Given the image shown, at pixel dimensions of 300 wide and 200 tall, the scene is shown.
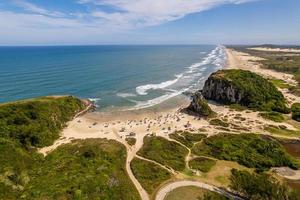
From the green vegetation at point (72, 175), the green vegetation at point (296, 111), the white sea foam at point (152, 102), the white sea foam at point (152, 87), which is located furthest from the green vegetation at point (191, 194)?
the white sea foam at point (152, 87)

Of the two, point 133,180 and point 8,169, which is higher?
point 8,169

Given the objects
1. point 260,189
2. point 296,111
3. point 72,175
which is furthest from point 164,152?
point 296,111

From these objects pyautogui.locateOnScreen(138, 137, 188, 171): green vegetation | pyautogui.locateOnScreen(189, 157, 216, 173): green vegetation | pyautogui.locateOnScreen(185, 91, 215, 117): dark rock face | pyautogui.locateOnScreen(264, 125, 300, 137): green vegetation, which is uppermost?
pyautogui.locateOnScreen(185, 91, 215, 117): dark rock face

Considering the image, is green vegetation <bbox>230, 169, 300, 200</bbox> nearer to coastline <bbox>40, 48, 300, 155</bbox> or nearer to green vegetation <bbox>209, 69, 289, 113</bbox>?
coastline <bbox>40, 48, 300, 155</bbox>

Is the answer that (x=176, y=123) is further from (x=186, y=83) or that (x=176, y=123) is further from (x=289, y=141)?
(x=186, y=83)

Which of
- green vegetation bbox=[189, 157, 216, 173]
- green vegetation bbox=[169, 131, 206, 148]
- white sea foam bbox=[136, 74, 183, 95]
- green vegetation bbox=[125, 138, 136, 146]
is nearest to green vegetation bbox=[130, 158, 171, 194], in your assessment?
green vegetation bbox=[189, 157, 216, 173]

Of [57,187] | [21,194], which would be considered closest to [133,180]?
[57,187]
